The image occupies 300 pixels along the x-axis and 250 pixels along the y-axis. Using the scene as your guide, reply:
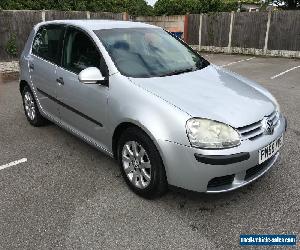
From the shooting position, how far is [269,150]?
117 inches

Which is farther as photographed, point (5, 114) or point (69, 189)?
point (5, 114)

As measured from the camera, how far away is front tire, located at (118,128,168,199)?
2.95 metres

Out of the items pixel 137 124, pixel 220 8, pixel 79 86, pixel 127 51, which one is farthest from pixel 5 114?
pixel 220 8

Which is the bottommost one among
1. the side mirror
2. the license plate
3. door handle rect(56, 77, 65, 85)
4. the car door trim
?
the license plate

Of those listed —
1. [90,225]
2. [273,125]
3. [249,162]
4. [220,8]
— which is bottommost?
[90,225]

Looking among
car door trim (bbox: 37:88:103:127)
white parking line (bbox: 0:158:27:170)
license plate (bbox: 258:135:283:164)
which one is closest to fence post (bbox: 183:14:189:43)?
car door trim (bbox: 37:88:103:127)

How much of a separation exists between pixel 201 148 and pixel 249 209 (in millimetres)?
868

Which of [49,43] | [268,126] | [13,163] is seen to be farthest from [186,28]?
[268,126]

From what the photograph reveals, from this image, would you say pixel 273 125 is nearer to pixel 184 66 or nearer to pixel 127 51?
pixel 184 66

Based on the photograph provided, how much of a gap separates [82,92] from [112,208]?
1340 millimetres

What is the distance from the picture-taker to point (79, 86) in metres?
3.71

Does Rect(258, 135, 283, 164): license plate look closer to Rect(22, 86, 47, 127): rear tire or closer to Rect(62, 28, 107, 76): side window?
Rect(62, 28, 107, 76): side window

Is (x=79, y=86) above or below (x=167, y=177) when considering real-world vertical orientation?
above

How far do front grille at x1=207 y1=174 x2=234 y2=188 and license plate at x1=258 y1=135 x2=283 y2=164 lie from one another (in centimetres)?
31
